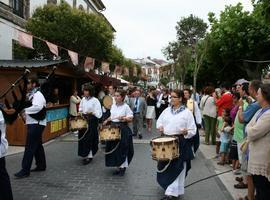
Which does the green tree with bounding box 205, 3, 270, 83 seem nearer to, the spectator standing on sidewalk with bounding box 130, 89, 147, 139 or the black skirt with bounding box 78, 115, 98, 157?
the spectator standing on sidewalk with bounding box 130, 89, 147, 139

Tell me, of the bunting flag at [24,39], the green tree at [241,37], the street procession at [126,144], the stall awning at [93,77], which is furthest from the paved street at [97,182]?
the green tree at [241,37]

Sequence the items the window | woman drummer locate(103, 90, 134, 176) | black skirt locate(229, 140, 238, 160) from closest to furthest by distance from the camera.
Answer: black skirt locate(229, 140, 238, 160)
woman drummer locate(103, 90, 134, 176)
the window

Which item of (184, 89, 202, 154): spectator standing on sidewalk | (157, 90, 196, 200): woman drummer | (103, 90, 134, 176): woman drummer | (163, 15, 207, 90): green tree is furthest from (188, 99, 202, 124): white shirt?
(163, 15, 207, 90): green tree

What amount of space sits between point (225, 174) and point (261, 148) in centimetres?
Result: 396

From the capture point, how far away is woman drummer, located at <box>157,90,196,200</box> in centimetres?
646

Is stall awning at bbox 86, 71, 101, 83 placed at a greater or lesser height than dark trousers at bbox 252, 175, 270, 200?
greater

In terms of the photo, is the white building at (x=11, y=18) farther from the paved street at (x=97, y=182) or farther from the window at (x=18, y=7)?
the paved street at (x=97, y=182)

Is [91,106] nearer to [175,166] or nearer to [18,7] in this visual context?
[175,166]

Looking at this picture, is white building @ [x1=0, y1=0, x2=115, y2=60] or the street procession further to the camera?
white building @ [x1=0, y1=0, x2=115, y2=60]

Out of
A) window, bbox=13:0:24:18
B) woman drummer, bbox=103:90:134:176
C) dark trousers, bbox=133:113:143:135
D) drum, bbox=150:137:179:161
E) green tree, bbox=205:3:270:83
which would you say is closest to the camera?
drum, bbox=150:137:179:161

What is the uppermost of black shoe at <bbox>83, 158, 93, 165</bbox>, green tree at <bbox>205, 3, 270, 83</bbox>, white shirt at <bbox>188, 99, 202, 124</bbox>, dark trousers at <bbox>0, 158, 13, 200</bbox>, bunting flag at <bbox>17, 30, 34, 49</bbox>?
green tree at <bbox>205, 3, 270, 83</bbox>

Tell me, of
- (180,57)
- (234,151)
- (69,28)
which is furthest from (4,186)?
(180,57)

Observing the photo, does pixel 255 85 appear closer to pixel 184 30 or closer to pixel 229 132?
pixel 229 132

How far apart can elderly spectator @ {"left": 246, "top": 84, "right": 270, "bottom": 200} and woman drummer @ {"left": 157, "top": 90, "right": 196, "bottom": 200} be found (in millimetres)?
1672
